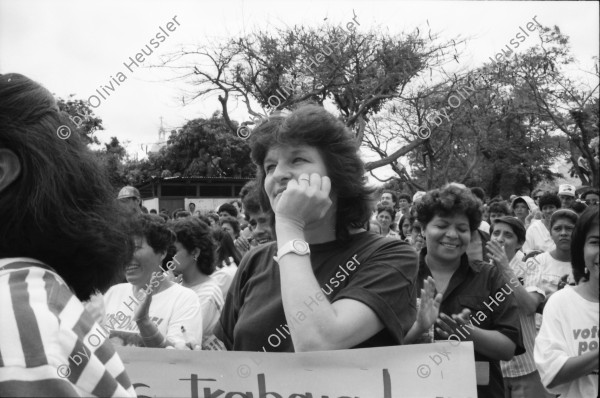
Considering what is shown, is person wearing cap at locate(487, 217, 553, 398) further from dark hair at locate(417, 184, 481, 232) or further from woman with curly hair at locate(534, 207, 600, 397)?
woman with curly hair at locate(534, 207, 600, 397)

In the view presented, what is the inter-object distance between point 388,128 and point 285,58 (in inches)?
182

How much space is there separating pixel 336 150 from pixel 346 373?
2.48ft

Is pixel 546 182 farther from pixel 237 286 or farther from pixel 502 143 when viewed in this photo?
pixel 237 286

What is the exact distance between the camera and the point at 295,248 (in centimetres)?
188

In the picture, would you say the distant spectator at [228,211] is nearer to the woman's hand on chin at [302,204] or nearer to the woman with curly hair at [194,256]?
the woman with curly hair at [194,256]

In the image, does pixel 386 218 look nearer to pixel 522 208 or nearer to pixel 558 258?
pixel 522 208

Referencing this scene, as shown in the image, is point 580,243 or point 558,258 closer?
point 580,243

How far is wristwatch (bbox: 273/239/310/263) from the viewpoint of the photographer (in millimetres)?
1879

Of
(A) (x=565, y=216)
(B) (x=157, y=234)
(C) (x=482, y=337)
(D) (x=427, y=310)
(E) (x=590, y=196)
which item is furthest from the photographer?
(E) (x=590, y=196)

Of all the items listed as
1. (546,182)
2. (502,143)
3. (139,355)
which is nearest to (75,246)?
(139,355)

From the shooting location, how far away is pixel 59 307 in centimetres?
101

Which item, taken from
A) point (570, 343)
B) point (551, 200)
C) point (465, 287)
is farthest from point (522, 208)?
point (570, 343)

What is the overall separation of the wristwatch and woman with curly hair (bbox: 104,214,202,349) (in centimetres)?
132

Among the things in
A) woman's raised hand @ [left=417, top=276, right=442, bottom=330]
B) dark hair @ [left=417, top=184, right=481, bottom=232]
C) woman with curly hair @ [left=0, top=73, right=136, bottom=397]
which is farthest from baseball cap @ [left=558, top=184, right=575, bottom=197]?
woman with curly hair @ [left=0, top=73, right=136, bottom=397]
